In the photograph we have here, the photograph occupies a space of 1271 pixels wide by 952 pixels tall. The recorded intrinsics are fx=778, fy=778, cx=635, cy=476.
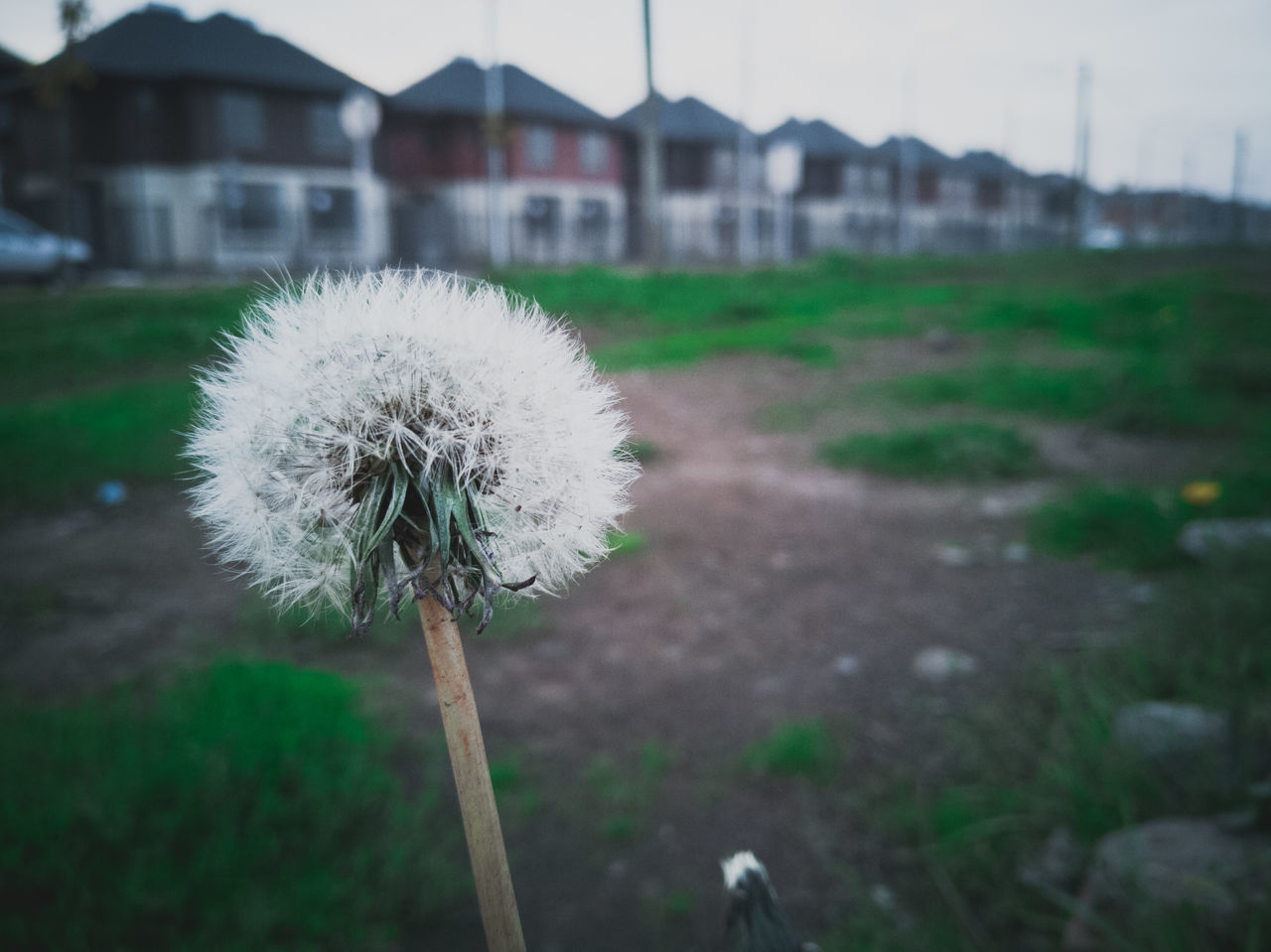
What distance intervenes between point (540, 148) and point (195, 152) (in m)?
17.4

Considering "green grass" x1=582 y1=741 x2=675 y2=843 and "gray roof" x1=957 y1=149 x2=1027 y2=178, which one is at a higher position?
"gray roof" x1=957 y1=149 x2=1027 y2=178

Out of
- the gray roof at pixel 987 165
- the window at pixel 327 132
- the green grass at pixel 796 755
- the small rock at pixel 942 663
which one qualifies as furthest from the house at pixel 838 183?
the green grass at pixel 796 755

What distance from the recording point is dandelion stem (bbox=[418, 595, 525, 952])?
2.04ft

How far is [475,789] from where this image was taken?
2.09 feet

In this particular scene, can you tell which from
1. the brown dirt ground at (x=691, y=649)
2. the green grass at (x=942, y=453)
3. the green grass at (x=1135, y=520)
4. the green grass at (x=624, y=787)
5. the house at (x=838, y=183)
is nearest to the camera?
the brown dirt ground at (x=691, y=649)

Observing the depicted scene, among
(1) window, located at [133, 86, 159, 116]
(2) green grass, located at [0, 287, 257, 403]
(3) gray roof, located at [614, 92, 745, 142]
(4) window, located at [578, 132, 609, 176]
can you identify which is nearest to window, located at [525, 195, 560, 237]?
(4) window, located at [578, 132, 609, 176]

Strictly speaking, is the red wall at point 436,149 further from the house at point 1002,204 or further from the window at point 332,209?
the house at point 1002,204

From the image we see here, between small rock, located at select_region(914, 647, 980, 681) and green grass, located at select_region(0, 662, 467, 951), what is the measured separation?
2913mm

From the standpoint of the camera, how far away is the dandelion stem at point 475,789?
24.5 inches

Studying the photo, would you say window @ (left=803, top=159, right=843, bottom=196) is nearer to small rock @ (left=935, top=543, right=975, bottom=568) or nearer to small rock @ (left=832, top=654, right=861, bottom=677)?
small rock @ (left=935, top=543, right=975, bottom=568)

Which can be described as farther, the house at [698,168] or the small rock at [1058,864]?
the house at [698,168]

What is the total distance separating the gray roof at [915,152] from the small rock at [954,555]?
2533 inches

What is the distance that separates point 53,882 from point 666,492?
5874 mm

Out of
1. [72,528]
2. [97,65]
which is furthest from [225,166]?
[72,528]
